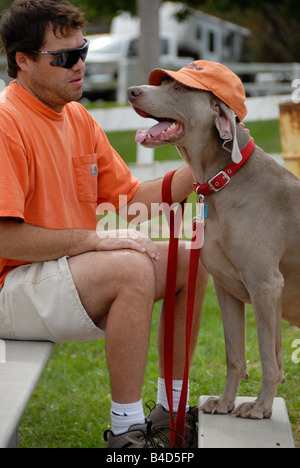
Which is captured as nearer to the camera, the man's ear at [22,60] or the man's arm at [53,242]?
the man's arm at [53,242]

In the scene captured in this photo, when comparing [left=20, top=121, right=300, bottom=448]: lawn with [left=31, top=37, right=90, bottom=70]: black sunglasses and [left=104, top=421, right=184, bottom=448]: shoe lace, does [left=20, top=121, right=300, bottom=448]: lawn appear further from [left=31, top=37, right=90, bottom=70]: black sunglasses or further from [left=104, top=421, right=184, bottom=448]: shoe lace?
[left=31, top=37, right=90, bottom=70]: black sunglasses

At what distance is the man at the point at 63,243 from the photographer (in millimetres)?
2482

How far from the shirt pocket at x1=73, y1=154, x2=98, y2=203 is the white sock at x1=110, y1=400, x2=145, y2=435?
914 mm

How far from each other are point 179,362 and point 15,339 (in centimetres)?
71

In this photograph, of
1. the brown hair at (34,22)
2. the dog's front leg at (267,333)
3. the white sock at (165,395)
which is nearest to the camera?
the dog's front leg at (267,333)

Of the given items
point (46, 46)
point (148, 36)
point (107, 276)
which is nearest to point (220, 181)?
point (107, 276)

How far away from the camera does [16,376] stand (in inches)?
90.2

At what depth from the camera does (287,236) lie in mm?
2529

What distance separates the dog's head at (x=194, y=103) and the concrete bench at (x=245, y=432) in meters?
0.96

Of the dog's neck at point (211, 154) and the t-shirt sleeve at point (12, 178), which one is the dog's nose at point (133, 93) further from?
the t-shirt sleeve at point (12, 178)

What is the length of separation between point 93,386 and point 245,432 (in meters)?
1.58

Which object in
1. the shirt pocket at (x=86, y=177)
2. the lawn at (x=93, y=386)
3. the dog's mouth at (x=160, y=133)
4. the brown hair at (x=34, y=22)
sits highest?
the brown hair at (x=34, y=22)

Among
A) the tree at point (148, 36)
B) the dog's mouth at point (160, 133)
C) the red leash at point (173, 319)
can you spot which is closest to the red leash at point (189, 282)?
the red leash at point (173, 319)

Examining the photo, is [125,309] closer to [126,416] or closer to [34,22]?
[126,416]
